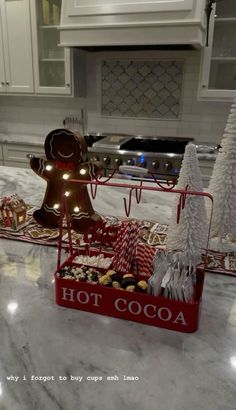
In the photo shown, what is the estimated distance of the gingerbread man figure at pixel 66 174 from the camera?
1.05m

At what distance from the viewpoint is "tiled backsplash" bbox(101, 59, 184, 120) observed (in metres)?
2.90

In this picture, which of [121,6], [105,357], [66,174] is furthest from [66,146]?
[121,6]

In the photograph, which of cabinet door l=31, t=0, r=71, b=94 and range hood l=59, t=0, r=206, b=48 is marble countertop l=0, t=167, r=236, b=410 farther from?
cabinet door l=31, t=0, r=71, b=94

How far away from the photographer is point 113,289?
748mm

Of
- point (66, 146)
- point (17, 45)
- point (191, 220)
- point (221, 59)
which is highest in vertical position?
point (17, 45)

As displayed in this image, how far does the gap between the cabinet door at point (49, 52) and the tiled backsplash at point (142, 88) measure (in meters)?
0.38

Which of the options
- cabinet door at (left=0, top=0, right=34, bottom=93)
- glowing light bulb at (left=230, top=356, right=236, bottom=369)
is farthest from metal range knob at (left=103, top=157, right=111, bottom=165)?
glowing light bulb at (left=230, top=356, right=236, bottom=369)

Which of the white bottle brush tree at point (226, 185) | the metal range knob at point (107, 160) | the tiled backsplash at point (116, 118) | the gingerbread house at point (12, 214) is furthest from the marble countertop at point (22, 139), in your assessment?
the white bottle brush tree at point (226, 185)

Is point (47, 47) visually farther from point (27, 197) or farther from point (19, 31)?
point (27, 197)

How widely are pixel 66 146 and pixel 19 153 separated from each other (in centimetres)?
216

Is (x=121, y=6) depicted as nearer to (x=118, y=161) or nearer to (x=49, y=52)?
(x=49, y=52)

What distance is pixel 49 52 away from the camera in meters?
2.92

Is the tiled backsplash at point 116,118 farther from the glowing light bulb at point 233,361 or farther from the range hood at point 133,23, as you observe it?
the glowing light bulb at point 233,361

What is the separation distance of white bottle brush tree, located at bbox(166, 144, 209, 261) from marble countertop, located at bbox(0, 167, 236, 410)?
0.11 metres
